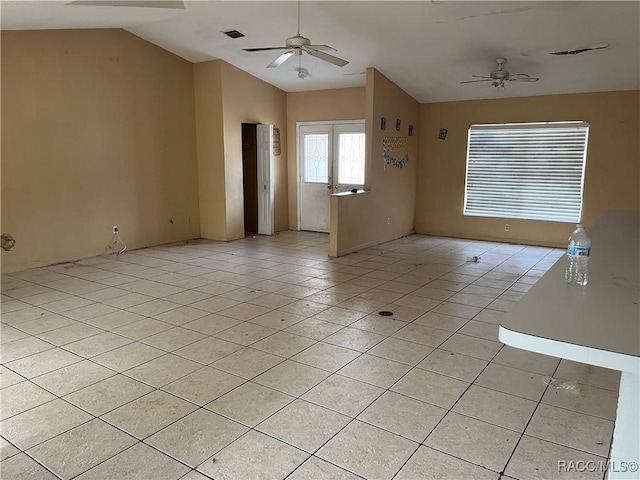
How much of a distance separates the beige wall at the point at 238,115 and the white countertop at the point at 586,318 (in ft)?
19.3

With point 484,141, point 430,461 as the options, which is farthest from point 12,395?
point 484,141

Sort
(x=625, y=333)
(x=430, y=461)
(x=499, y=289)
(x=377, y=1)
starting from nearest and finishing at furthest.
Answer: (x=625, y=333) < (x=430, y=461) < (x=377, y=1) < (x=499, y=289)

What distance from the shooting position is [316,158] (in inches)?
328

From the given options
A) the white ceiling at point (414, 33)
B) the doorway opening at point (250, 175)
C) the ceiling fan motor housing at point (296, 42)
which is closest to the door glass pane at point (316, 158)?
the doorway opening at point (250, 175)

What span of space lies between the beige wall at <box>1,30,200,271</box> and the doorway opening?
1.20 metres

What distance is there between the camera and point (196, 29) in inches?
230

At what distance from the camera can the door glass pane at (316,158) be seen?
8.21 metres

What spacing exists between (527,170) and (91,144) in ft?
21.8

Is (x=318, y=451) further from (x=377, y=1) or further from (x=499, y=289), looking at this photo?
(x=377, y=1)

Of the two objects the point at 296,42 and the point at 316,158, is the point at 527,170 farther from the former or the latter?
the point at 296,42

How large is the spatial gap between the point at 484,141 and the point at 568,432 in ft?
20.5

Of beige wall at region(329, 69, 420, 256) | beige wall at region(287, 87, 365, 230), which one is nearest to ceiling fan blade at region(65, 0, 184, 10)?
beige wall at region(329, 69, 420, 256)

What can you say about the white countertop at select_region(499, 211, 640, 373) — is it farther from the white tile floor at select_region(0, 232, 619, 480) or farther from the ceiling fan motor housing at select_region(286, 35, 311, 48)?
the ceiling fan motor housing at select_region(286, 35, 311, 48)

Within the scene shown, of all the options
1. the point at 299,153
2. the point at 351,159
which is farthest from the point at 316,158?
the point at 351,159
